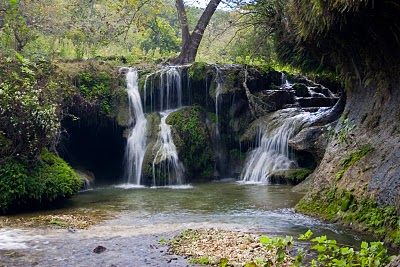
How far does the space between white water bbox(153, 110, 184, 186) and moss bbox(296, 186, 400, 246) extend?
26.5ft

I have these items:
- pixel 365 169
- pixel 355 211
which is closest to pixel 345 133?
pixel 365 169

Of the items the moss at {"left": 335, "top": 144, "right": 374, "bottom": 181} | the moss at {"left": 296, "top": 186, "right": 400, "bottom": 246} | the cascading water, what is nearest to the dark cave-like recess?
the cascading water

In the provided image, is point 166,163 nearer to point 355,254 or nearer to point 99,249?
point 99,249

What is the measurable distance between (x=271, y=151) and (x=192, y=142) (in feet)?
11.5

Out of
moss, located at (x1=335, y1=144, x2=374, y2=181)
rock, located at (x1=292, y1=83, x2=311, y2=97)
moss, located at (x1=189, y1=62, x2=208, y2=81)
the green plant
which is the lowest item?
the green plant

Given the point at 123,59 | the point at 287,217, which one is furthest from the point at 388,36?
the point at 123,59

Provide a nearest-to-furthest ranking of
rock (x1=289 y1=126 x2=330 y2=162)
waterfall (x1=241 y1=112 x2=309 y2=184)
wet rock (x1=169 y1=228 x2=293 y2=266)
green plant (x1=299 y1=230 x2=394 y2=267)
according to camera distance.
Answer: green plant (x1=299 y1=230 x2=394 y2=267)
wet rock (x1=169 y1=228 x2=293 y2=266)
rock (x1=289 y1=126 x2=330 y2=162)
waterfall (x1=241 y1=112 x2=309 y2=184)

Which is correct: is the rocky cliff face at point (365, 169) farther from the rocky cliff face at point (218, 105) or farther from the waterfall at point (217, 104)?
the waterfall at point (217, 104)

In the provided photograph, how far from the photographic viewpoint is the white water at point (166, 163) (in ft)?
58.7

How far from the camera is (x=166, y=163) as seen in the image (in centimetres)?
1811

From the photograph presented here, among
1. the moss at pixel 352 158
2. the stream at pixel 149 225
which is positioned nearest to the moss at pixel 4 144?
the stream at pixel 149 225

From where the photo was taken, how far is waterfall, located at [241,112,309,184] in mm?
16906

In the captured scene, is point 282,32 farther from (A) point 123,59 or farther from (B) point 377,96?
(A) point 123,59

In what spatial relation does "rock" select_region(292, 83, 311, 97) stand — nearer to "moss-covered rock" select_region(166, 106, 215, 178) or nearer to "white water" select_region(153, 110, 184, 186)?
"moss-covered rock" select_region(166, 106, 215, 178)
